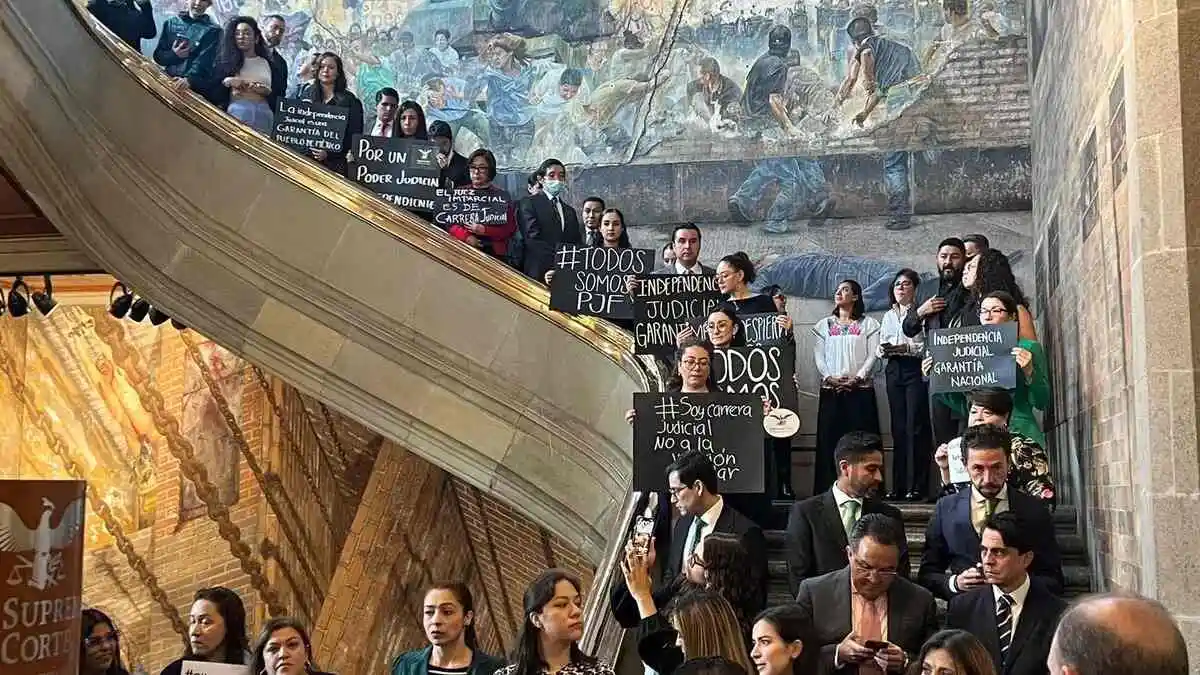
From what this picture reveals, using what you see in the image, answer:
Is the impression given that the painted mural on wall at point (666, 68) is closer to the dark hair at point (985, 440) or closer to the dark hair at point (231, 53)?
the dark hair at point (231, 53)

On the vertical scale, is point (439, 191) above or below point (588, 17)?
below

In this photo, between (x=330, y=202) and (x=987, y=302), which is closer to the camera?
(x=987, y=302)

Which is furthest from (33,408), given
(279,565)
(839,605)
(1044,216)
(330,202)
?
(839,605)

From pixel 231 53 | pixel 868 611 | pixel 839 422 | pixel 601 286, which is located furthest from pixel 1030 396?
pixel 231 53

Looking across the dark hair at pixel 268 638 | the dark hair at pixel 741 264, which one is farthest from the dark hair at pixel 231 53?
the dark hair at pixel 268 638

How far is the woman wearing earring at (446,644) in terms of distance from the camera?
418 centimetres

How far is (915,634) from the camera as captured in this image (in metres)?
4.09

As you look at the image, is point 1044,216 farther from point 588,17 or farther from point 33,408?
point 33,408

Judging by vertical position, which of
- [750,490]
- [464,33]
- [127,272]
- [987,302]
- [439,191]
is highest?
[464,33]

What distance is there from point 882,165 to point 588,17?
2879 millimetres

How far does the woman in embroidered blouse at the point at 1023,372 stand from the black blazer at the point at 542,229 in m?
3.27

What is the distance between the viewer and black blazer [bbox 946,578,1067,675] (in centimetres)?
411

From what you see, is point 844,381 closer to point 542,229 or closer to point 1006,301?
point 1006,301

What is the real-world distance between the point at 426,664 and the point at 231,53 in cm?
669
